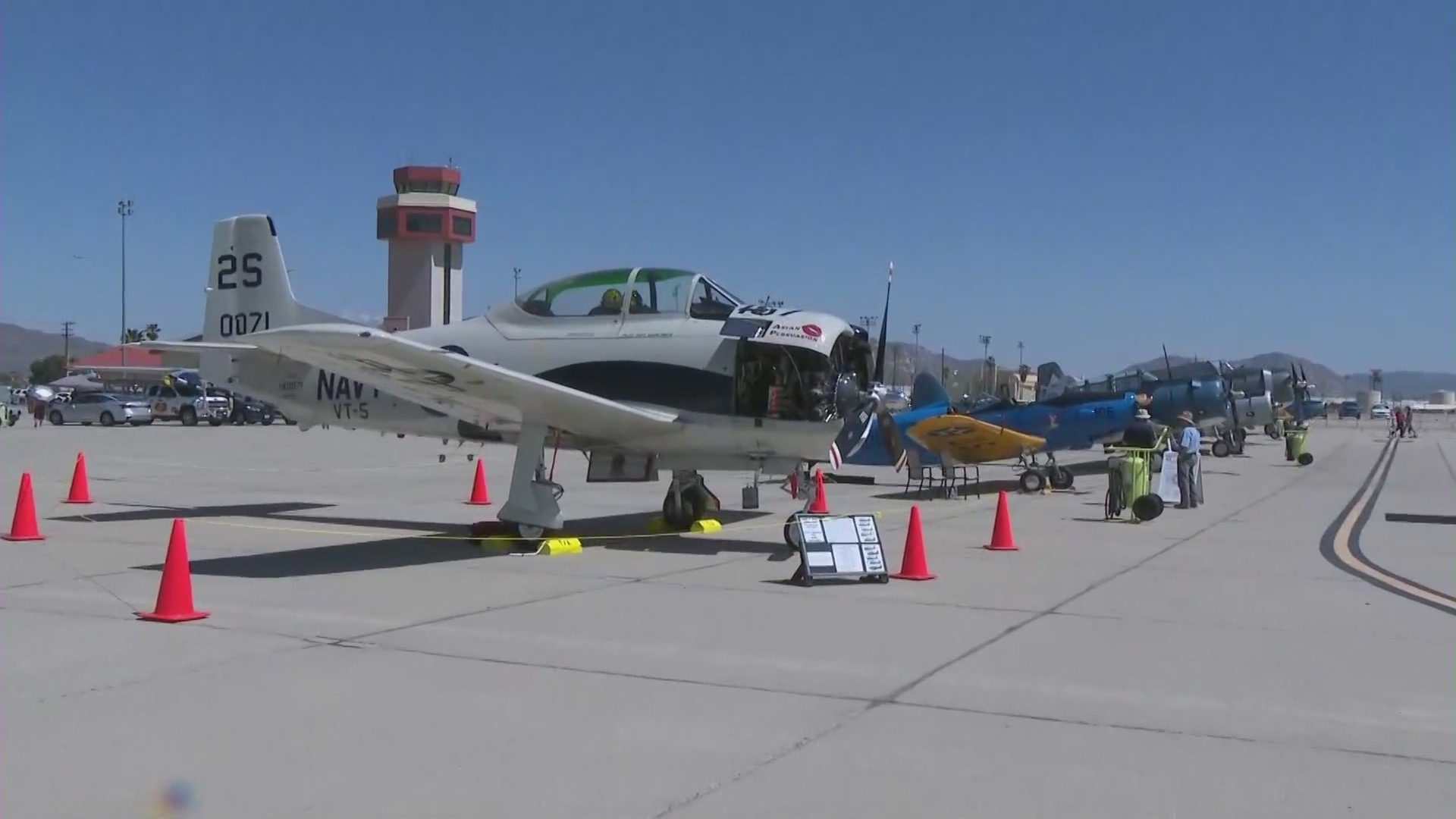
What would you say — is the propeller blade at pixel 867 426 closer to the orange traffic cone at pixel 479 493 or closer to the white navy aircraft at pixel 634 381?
the white navy aircraft at pixel 634 381

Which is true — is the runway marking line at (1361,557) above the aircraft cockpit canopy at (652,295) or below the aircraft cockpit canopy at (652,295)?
below

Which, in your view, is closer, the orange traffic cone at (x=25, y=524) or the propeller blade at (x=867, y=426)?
the propeller blade at (x=867, y=426)

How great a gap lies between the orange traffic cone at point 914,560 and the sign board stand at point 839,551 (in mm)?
251

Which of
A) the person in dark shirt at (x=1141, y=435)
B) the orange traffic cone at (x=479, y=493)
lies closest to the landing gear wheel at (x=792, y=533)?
the orange traffic cone at (x=479, y=493)

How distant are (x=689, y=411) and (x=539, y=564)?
209 cm

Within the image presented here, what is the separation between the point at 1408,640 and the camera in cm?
754

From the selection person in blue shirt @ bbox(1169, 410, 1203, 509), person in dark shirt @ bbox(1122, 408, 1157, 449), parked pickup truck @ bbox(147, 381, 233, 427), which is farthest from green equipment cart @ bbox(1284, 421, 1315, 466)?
parked pickup truck @ bbox(147, 381, 233, 427)

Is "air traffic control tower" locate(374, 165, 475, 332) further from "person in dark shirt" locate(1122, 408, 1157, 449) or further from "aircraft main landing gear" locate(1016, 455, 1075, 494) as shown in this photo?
"person in dark shirt" locate(1122, 408, 1157, 449)

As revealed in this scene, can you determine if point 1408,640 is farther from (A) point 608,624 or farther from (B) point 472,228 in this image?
(B) point 472,228

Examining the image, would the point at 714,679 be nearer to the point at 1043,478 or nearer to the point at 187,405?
the point at 1043,478

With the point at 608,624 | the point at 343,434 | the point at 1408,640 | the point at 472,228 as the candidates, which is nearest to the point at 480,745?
the point at 608,624

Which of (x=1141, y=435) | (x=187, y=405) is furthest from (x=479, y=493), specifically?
(x=187, y=405)

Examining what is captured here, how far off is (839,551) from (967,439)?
10.4m

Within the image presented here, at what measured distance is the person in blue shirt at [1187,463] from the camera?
56.1ft
